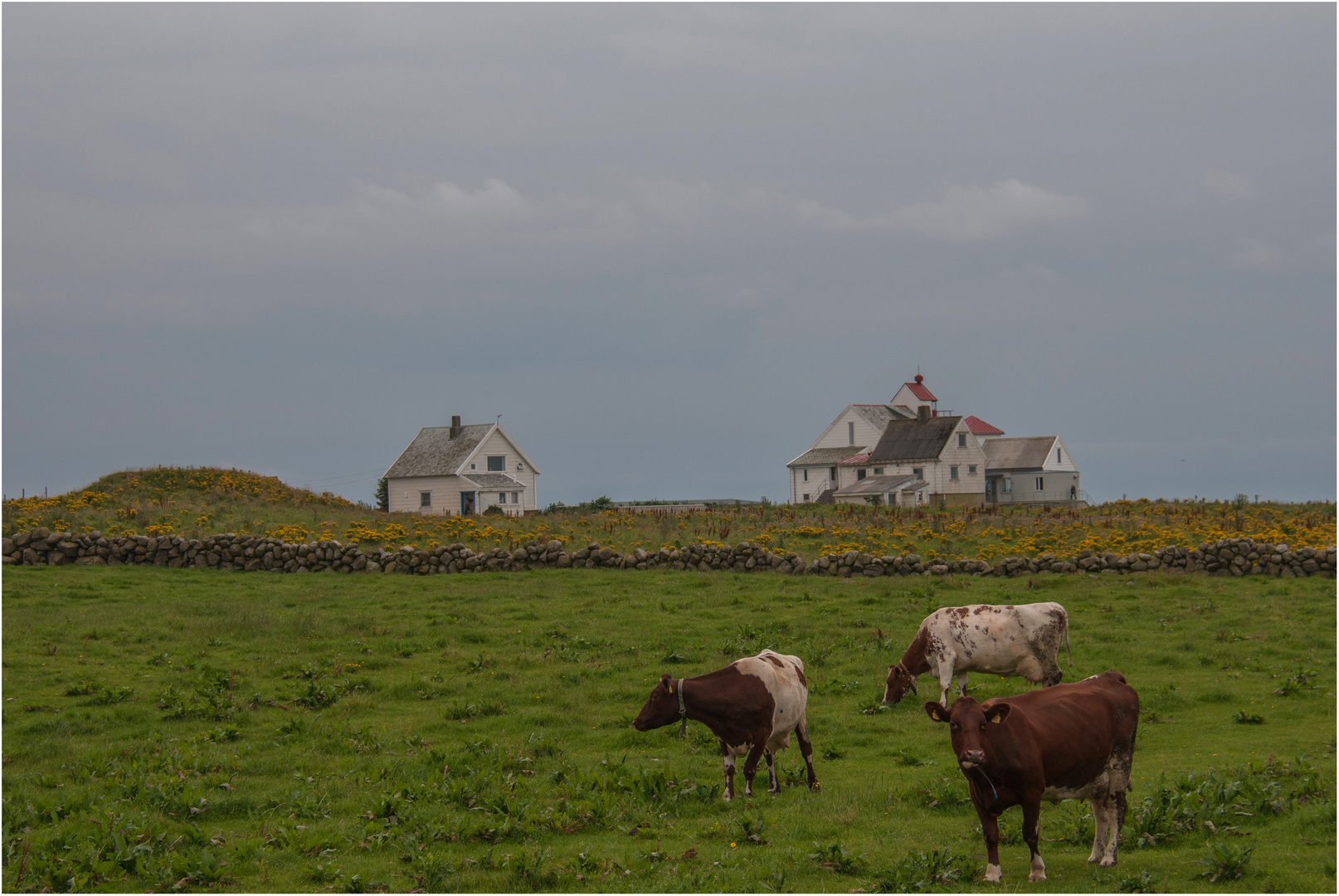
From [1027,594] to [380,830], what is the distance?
61.4 feet

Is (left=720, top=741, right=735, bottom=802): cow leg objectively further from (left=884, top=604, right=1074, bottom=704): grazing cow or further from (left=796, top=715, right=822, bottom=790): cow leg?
(left=884, top=604, right=1074, bottom=704): grazing cow

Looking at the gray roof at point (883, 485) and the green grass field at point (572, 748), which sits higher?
the gray roof at point (883, 485)

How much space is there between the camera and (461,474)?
225 feet

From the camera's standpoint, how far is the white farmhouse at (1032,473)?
8094cm

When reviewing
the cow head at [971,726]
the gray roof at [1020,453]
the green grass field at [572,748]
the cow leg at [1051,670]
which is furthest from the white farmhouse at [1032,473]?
the cow head at [971,726]

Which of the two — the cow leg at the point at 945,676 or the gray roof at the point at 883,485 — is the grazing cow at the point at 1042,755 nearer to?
the cow leg at the point at 945,676

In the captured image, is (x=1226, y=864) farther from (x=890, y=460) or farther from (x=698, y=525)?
(x=890, y=460)

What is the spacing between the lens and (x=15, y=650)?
19.6 meters

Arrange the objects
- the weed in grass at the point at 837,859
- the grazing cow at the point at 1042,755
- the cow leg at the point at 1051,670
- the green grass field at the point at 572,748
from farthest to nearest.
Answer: the cow leg at the point at 1051,670 → the green grass field at the point at 572,748 → the weed in grass at the point at 837,859 → the grazing cow at the point at 1042,755

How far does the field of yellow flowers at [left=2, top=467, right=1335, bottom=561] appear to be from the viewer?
106 feet

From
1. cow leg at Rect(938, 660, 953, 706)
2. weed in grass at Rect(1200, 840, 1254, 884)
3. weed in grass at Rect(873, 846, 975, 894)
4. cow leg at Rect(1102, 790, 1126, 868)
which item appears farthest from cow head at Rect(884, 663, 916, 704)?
weed in grass at Rect(1200, 840, 1254, 884)

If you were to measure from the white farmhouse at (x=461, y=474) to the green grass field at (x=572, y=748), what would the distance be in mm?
41870

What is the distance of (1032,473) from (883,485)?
16.1 m

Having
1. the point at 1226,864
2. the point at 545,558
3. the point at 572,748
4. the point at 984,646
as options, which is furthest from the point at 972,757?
the point at 545,558
